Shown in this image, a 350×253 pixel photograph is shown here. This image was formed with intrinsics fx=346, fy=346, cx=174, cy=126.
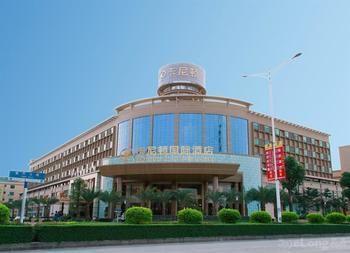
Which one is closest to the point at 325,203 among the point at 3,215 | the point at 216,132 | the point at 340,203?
the point at 340,203

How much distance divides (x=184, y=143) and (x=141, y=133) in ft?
26.3

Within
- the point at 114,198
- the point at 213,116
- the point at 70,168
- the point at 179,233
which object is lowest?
the point at 179,233

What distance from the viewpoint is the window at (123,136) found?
61.0 meters

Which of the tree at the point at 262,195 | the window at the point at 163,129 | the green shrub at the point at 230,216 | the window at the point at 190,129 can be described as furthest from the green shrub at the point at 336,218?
the window at the point at 163,129

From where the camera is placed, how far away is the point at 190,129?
2228 inches

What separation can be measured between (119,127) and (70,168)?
91.3 ft

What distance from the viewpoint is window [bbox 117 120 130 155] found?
6100 cm

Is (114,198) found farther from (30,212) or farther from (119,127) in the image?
(30,212)

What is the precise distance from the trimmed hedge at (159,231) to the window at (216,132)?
101ft

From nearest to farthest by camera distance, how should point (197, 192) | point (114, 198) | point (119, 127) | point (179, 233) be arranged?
point (179, 233), point (114, 198), point (197, 192), point (119, 127)

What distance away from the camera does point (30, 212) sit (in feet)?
299

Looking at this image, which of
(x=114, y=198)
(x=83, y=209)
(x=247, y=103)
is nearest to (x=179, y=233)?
(x=114, y=198)

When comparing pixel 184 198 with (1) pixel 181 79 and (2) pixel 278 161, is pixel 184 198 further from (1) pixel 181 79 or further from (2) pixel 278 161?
(1) pixel 181 79

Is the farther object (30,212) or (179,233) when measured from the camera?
(30,212)
